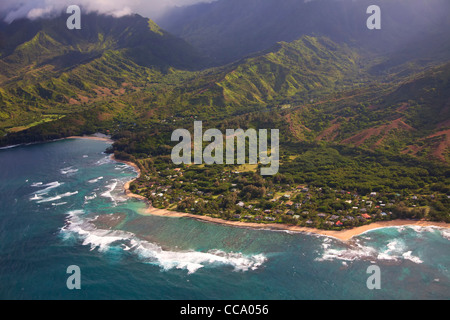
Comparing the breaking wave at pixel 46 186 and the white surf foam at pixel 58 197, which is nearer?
the white surf foam at pixel 58 197

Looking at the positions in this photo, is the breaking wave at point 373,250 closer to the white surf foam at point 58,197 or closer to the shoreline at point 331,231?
the shoreline at point 331,231

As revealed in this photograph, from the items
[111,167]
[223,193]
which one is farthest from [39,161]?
[223,193]

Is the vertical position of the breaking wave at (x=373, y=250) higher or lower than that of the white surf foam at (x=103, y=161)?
lower

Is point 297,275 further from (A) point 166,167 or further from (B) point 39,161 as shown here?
(B) point 39,161

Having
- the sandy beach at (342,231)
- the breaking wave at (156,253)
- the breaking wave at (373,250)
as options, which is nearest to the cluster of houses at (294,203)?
the sandy beach at (342,231)

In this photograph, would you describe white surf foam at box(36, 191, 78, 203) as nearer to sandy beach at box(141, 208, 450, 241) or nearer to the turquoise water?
the turquoise water
